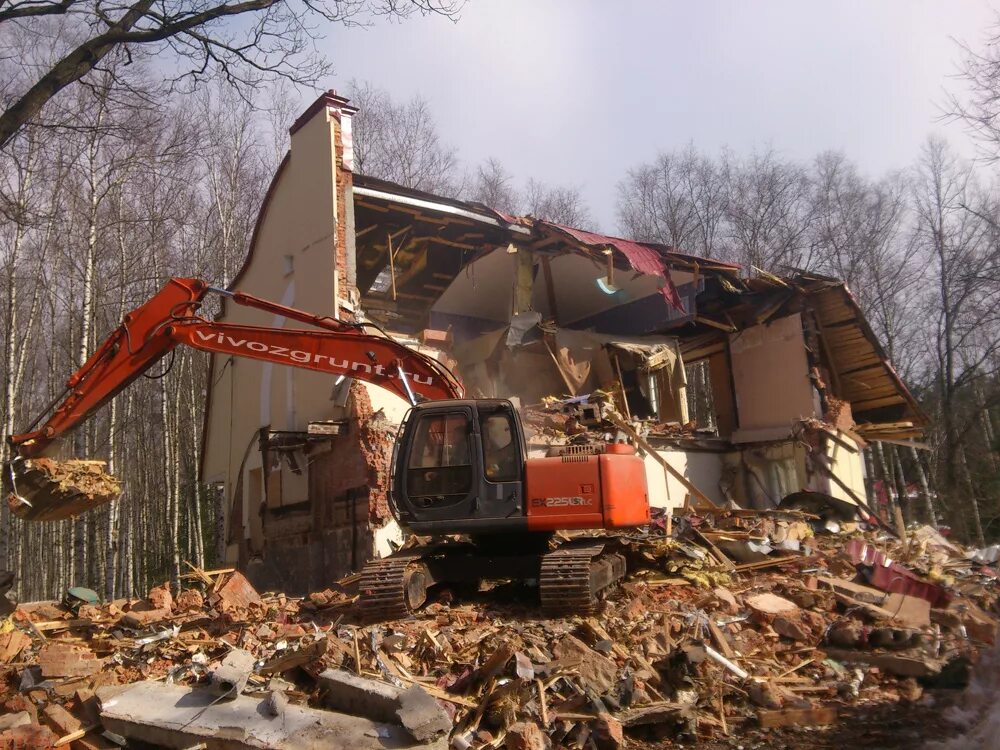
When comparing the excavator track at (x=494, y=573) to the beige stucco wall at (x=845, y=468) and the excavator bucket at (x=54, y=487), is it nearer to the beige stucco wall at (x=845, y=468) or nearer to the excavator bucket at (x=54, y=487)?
the excavator bucket at (x=54, y=487)

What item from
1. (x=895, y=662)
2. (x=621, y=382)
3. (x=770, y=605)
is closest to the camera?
(x=895, y=662)

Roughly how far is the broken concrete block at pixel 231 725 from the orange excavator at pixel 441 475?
229 cm

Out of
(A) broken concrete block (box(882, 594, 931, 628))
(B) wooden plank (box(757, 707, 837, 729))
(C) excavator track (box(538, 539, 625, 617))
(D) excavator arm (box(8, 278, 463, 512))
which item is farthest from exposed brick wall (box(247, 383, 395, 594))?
(B) wooden plank (box(757, 707, 837, 729))

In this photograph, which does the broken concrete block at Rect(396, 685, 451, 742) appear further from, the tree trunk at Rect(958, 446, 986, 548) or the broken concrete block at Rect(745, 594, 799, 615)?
the tree trunk at Rect(958, 446, 986, 548)

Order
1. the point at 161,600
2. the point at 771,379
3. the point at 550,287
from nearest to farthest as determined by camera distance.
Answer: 1. the point at 161,600
2. the point at 771,379
3. the point at 550,287

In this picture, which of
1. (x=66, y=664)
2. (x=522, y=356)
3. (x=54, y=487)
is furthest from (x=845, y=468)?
(x=66, y=664)

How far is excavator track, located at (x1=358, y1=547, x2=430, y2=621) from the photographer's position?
7.93 m

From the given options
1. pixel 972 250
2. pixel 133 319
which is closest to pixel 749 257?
pixel 972 250

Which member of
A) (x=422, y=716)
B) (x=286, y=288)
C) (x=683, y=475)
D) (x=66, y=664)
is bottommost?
(x=422, y=716)

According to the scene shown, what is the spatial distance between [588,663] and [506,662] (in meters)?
0.70

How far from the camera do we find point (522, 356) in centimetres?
1688

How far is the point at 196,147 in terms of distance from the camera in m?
17.1

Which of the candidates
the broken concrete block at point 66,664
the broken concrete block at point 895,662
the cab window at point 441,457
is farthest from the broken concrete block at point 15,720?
the broken concrete block at point 895,662

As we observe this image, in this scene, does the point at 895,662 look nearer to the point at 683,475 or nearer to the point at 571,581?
the point at 571,581
